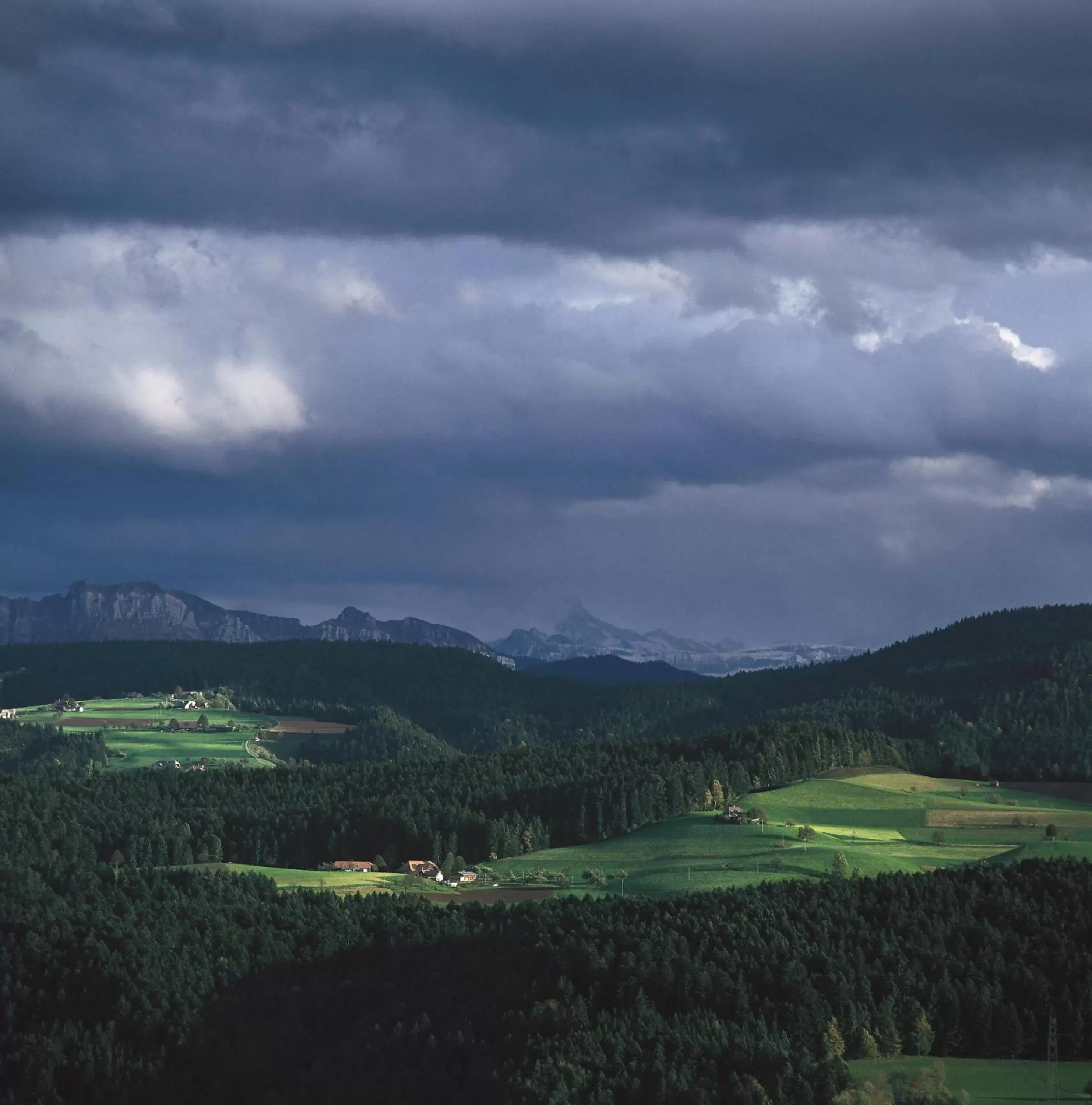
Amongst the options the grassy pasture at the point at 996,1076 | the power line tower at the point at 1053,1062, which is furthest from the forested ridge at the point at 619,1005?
the grassy pasture at the point at 996,1076

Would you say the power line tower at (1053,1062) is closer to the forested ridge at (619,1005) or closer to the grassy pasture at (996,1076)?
the grassy pasture at (996,1076)

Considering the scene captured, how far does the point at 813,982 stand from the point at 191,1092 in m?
57.6

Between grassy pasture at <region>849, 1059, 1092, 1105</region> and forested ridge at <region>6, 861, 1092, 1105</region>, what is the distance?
3.21m

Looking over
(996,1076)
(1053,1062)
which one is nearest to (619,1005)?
(996,1076)

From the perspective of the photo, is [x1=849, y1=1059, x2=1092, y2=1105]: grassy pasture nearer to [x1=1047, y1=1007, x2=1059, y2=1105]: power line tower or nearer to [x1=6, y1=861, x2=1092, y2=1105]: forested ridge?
[x1=1047, y1=1007, x2=1059, y2=1105]: power line tower

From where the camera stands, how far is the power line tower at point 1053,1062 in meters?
134

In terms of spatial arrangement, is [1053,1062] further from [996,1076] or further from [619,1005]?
[619,1005]

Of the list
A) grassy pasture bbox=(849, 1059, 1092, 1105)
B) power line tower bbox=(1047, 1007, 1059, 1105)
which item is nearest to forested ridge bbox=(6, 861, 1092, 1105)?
power line tower bbox=(1047, 1007, 1059, 1105)

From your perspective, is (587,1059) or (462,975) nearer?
(587,1059)

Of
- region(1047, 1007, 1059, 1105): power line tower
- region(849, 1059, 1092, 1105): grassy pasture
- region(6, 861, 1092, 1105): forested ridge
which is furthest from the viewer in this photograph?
region(6, 861, 1092, 1105): forested ridge

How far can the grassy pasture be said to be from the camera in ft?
441

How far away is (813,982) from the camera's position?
543 ft

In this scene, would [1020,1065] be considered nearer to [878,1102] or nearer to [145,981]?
[878,1102]

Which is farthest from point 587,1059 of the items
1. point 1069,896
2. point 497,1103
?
point 1069,896
